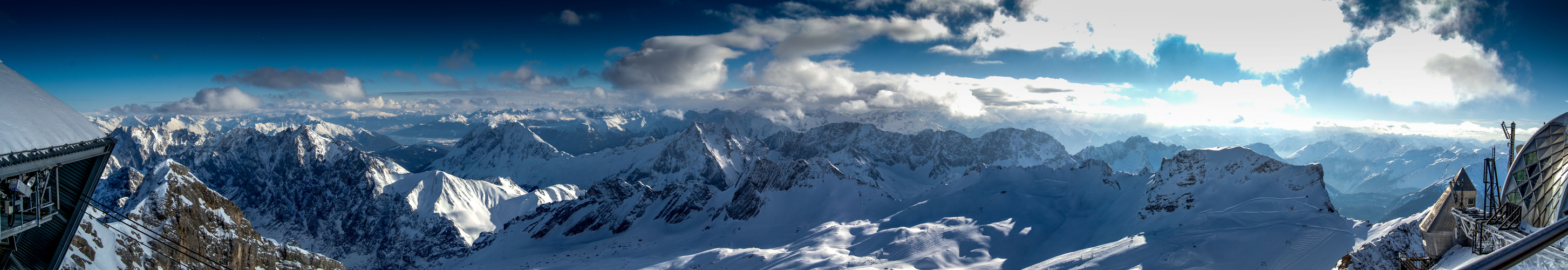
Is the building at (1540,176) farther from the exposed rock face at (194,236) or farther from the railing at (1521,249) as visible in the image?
the exposed rock face at (194,236)

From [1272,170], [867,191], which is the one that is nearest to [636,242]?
[867,191]

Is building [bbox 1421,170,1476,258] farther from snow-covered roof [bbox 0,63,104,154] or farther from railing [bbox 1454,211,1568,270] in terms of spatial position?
snow-covered roof [bbox 0,63,104,154]

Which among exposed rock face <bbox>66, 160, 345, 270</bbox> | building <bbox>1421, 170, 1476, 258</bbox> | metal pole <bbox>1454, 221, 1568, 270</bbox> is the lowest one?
exposed rock face <bbox>66, 160, 345, 270</bbox>

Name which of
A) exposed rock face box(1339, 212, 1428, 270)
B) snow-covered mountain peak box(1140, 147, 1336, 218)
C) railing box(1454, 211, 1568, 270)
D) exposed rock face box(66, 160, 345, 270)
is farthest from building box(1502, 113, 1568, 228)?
exposed rock face box(66, 160, 345, 270)

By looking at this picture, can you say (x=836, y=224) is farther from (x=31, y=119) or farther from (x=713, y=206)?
(x=31, y=119)

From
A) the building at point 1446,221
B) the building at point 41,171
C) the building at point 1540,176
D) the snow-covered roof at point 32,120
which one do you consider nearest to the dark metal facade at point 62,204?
the building at point 41,171

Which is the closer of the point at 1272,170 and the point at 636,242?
the point at 1272,170
